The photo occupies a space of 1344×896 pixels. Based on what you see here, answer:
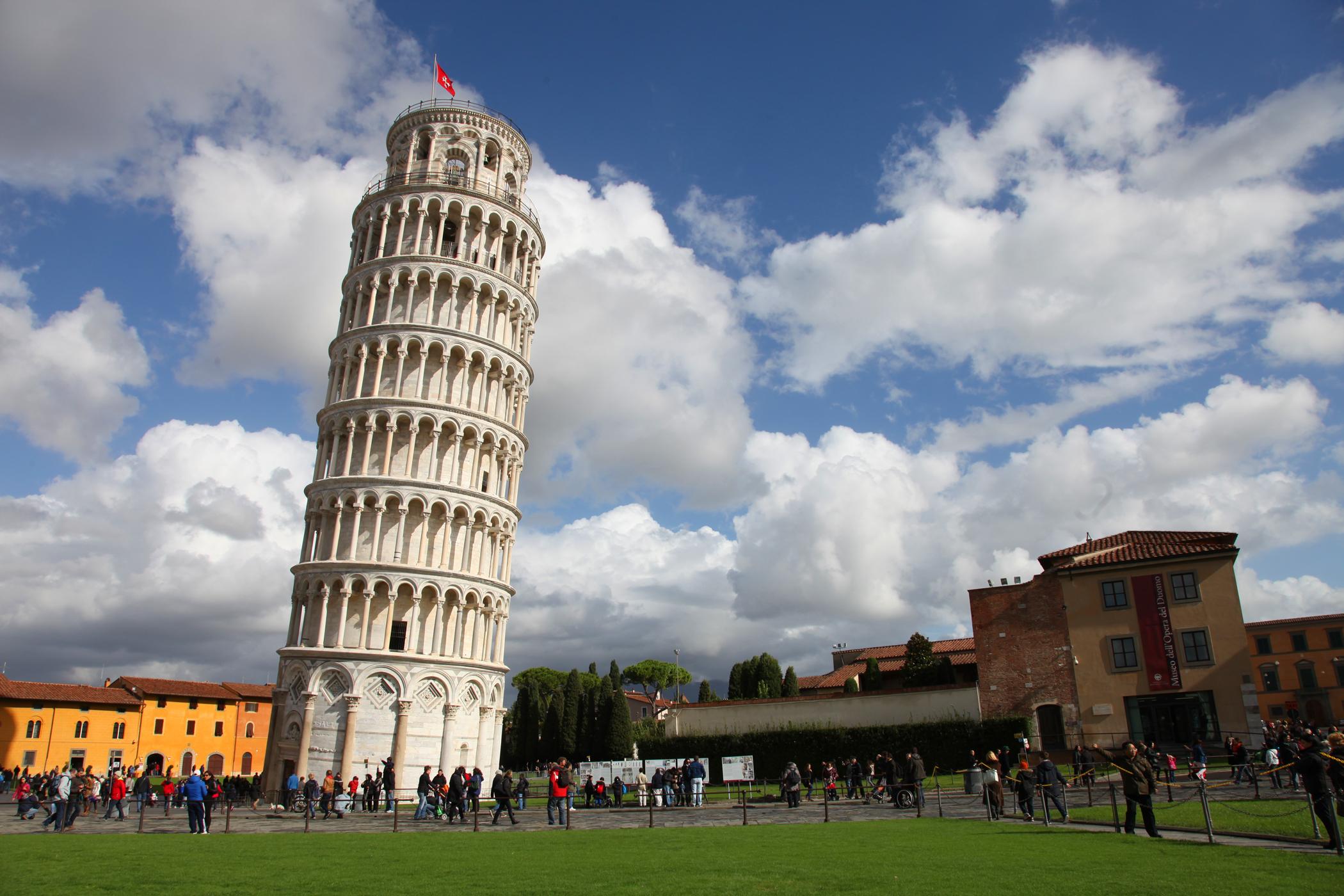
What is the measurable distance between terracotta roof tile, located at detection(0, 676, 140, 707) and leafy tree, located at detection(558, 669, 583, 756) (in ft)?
131

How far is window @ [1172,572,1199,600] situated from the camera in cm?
4000

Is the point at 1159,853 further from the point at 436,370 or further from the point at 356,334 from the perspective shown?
the point at 356,334

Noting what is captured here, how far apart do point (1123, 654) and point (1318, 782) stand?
96.6 feet

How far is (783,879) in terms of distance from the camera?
1156cm

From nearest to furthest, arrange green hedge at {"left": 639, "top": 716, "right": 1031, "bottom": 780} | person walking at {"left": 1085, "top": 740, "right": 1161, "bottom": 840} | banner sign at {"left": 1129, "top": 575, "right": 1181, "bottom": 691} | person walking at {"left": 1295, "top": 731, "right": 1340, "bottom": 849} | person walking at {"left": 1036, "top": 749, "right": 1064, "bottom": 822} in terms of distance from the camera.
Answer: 1. person walking at {"left": 1295, "top": 731, "right": 1340, "bottom": 849}
2. person walking at {"left": 1085, "top": 740, "right": 1161, "bottom": 840}
3. person walking at {"left": 1036, "top": 749, "right": 1064, "bottom": 822}
4. banner sign at {"left": 1129, "top": 575, "right": 1181, "bottom": 691}
5. green hedge at {"left": 639, "top": 716, "right": 1031, "bottom": 780}

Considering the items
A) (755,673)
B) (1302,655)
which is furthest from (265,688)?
(1302,655)

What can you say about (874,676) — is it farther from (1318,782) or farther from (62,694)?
(62,694)

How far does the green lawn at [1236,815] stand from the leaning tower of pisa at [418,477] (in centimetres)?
3024

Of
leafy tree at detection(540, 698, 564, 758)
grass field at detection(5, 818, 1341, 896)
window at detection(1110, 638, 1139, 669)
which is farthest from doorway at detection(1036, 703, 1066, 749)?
leafy tree at detection(540, 698, 564, 758)

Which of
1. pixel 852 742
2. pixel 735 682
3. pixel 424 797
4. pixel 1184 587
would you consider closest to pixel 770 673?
pixel 735 682

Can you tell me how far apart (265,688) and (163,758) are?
15.8 m

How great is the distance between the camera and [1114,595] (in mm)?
41406

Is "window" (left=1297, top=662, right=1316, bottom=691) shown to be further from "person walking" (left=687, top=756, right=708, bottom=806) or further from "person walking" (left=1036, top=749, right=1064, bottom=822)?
"person walking" (left=1036, top=749, right=1064, bottom=822)

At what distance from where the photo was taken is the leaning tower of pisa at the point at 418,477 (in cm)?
4056
